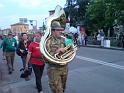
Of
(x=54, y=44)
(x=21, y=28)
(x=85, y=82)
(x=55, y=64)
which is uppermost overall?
(x=54, y=44)

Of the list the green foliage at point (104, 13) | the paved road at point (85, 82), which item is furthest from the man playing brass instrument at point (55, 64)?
the green foliage at point (104, 13)

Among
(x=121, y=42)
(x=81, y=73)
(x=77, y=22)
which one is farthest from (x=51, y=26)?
(x=77, y=22)

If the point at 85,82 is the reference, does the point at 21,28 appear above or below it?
above

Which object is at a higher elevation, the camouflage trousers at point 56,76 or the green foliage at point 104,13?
the green foliage at point 104,13

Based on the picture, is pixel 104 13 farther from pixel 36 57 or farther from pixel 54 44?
pixel 54 44

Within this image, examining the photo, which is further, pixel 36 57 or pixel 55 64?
pixel 36 57

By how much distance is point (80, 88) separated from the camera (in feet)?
37.0

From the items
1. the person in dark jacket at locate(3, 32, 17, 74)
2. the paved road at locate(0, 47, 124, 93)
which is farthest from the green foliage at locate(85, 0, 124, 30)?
the paved road at locate(0, 47, 124, 93)

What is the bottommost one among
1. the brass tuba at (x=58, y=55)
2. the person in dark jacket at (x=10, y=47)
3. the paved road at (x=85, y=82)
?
the paved road at (x=85, y=82)

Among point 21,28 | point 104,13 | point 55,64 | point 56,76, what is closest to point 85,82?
point 56,76

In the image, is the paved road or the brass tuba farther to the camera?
the paved road

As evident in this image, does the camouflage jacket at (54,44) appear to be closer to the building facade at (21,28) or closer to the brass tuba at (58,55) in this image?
the brass tuba at (58,55)

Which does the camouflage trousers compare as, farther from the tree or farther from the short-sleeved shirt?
the tree

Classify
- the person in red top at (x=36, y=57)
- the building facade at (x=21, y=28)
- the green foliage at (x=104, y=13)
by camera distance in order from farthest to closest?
1. the green foliage at (x=104, y=13)
2. the building facade at (x=21, y=28)
3. the person in red top at (x=36, y=57)
